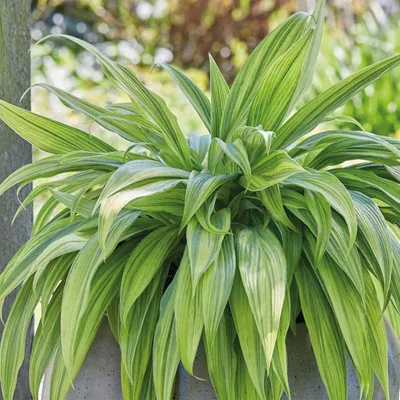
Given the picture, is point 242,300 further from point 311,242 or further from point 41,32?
point 41,32

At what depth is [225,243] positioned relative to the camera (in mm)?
870

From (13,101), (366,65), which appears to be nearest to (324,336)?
(13,101)

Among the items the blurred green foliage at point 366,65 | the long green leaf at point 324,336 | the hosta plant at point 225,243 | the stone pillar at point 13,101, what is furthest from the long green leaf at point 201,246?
the blurred green foliage at point 366,65

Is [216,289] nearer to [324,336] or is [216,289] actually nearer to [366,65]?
[324,336]

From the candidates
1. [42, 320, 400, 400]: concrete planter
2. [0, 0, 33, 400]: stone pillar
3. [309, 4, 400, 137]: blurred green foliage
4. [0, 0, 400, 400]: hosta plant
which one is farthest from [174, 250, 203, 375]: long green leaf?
[309, 4, 400, 137]: blurred green foliage

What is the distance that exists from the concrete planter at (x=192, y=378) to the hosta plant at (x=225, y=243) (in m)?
0.04

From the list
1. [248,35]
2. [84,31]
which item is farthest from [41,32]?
[248,35]

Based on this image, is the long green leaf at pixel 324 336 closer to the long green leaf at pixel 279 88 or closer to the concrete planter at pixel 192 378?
the concrete planter at pixel 192 378

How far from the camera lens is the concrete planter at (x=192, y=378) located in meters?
0.91

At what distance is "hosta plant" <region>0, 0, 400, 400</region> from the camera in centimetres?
82

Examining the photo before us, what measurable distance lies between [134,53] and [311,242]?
4.98m

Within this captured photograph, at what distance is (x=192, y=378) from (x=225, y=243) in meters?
0.19

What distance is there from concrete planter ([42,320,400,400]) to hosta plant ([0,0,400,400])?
0.04 meters

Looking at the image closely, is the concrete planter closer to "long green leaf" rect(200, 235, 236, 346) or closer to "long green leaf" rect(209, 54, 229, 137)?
"long green leaf" rect(200, 235, 236, 346)
